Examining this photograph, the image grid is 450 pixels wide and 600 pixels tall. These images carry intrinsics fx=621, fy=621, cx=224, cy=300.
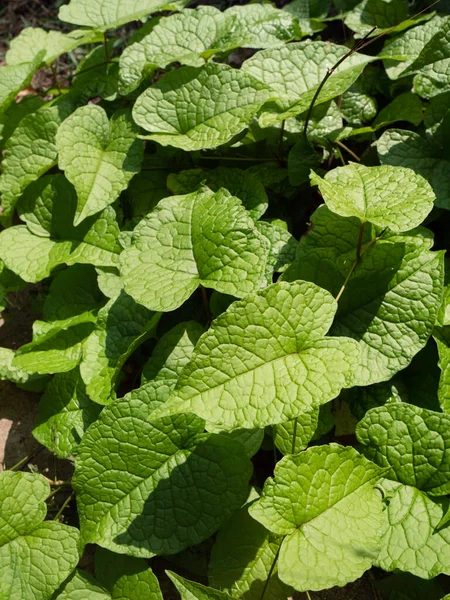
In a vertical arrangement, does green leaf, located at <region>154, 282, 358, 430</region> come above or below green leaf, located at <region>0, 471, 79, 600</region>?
above

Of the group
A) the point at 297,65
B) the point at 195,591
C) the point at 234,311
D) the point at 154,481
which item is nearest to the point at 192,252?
the point at 234,311

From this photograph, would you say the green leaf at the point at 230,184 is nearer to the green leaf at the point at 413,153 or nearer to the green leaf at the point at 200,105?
the green leaf at the point at 200,105

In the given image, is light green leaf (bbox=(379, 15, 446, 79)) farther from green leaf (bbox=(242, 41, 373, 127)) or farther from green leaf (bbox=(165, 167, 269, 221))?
green leaf (bbox=(165, 167, 269, 221))

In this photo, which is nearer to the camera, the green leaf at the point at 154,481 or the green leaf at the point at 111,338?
the green leaf at the point at 154,481

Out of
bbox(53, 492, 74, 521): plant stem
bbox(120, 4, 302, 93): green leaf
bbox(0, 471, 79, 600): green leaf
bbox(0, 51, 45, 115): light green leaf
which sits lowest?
bbox(53, 492, 74, 521): plant stem

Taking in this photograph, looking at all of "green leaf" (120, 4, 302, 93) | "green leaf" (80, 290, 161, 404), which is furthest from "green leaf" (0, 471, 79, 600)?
"green leaf" (120, 4, 302, 93)

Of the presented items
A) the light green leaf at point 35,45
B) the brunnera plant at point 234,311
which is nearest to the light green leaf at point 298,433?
the brunnera plant at point 234,311

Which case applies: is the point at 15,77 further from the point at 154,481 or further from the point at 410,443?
the point at 410,443
